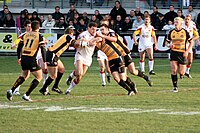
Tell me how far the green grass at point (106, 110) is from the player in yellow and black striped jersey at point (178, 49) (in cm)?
55

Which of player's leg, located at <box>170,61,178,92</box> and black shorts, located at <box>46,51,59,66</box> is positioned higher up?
black shorts, located at <box>46,51,59,66</box>

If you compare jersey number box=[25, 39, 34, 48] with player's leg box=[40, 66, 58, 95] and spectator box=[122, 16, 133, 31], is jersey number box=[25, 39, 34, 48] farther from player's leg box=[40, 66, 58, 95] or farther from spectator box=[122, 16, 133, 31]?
spectator box=[122, 16, 133, 31]

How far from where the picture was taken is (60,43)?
19.7 m

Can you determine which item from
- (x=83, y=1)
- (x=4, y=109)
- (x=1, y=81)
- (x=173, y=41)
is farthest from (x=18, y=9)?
(x=4, y=109)

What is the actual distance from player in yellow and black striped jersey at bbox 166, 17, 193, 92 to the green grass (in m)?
0.55

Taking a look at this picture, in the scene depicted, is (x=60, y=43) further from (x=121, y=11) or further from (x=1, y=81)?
(x=121, y=11)

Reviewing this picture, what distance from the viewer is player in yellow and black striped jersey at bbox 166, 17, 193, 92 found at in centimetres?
2053

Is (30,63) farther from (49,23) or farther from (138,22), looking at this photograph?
(49,23)

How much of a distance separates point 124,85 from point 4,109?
414 centimetres

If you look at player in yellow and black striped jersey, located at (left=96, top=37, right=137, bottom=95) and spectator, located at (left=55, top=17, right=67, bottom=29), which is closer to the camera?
player in yellow and black striped jersey, located at (left=96, top=37, right=137, bottom=95)

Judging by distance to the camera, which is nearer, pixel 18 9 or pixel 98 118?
pixel 98 118

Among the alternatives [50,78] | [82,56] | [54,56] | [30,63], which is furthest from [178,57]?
[30,63]

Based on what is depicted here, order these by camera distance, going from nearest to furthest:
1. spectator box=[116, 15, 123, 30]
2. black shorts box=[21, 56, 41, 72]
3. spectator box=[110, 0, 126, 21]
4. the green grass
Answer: the green grass
black shorts box=[21, 56, 41, 72]
spectator box=[116, 15, 123, 30]
spectator box=[110, 0, 126, 21]

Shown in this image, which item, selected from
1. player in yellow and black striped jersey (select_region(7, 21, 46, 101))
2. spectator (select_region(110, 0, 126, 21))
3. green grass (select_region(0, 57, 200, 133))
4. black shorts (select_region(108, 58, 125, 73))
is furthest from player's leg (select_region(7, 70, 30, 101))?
spectator (select_region(110, 0, 126, 21))
